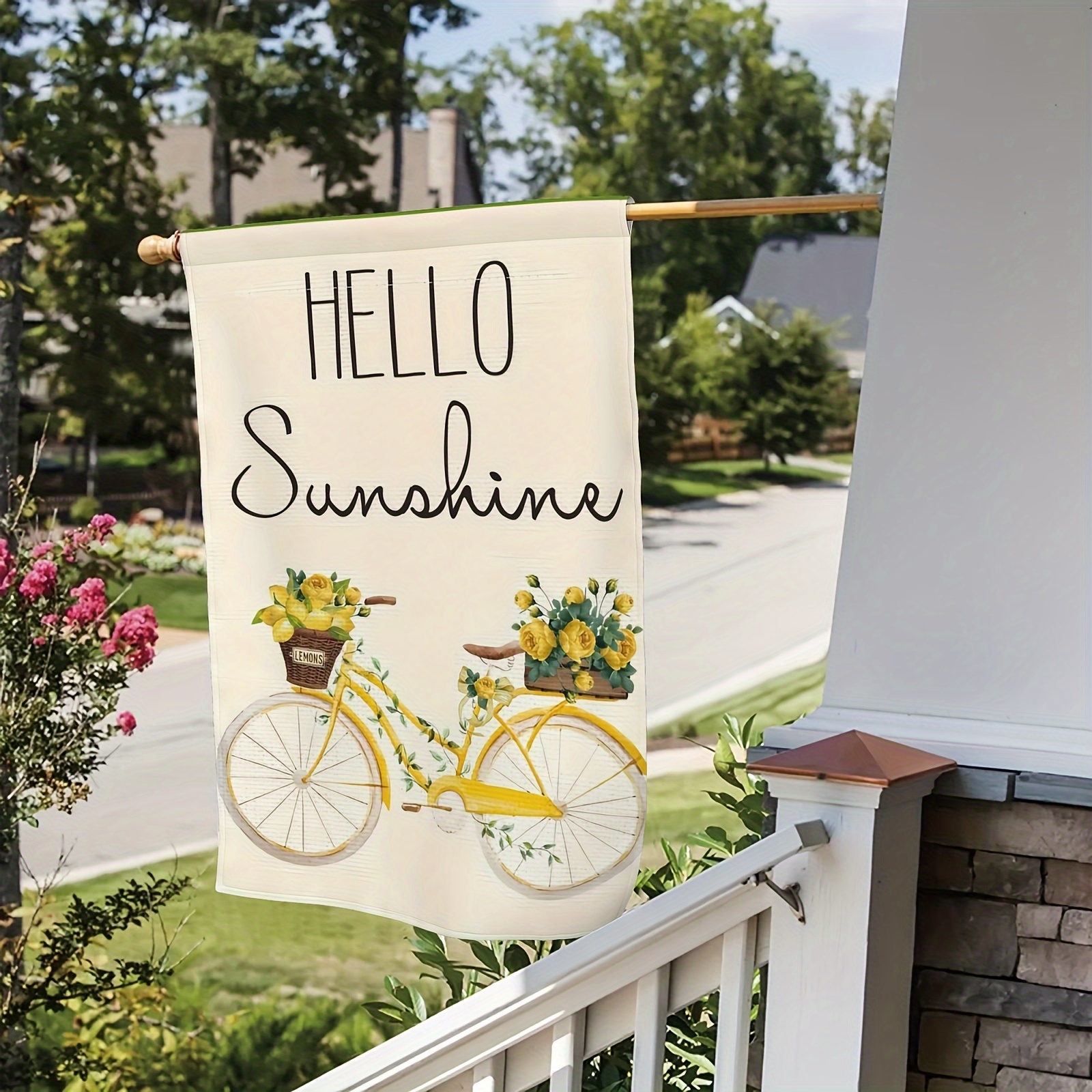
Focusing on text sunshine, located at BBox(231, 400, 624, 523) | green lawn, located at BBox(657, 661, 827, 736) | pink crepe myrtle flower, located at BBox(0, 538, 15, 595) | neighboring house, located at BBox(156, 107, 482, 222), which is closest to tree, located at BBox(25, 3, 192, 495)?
neighboring house, located at BBox(156, 107, 482, 222)

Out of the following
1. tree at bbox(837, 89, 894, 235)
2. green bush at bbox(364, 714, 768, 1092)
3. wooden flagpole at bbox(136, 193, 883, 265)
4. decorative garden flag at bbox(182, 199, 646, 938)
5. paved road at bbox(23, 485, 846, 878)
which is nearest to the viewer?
wooden flagpole at bbox(136, 193, 883, 265)

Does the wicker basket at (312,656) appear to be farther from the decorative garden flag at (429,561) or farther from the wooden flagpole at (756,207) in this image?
the wooden flagpole at (756,207)

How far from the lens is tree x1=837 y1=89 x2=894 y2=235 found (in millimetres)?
5074

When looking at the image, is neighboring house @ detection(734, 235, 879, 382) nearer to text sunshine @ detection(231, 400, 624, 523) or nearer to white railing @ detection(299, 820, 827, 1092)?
text sunshine @ detection(231, 400, 624, 523)

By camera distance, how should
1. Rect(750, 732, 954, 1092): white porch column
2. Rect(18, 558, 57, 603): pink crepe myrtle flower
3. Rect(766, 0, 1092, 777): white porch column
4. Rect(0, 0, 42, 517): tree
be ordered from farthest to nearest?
Rect(0, 0, 42, 517): tree, Rect(18, 558, 57, 603): pink crepe myrtle flower, Rect(766, 0, 1092, 777): white porch column, Rect(750, 732, 954, 1092): white porch column

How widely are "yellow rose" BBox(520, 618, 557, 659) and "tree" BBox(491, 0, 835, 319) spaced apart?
3727mm

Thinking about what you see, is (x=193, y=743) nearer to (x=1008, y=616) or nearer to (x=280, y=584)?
(x=280, y=584)

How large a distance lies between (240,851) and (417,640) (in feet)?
1.42

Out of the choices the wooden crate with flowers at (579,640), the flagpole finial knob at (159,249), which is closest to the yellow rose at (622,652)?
the wooden crate with flowers at (579,640)

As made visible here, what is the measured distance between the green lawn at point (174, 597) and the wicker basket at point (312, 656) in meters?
3.30

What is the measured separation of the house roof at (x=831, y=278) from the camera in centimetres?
500

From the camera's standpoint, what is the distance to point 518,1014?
3.91ft

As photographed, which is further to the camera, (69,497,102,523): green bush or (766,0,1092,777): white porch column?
(69,497,102,523): green bush

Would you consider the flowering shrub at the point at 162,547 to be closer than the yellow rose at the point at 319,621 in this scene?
No
